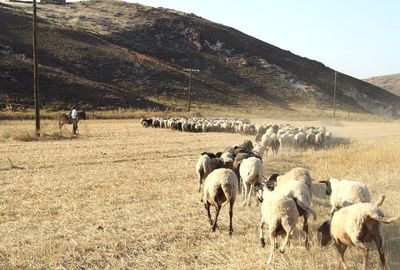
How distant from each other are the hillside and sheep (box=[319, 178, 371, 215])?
4836 centimetres

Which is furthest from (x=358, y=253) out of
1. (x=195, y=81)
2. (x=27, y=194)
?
(x=195, y=81)

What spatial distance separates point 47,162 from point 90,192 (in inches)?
239

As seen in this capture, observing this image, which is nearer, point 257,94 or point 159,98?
point 159,98

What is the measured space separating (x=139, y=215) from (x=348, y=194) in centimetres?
441

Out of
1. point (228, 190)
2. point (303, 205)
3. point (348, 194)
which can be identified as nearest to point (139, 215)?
point (228, 190)

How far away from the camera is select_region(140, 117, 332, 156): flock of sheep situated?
2089 centimetres

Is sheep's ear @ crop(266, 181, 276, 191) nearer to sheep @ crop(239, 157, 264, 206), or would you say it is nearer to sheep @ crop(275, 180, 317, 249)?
sheep @ crop(239, 157, 264, 206)

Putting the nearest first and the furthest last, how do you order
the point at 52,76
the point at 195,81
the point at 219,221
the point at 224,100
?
the point at 219,221, the point at 52,76, the point at 224,100, the point at 195,81

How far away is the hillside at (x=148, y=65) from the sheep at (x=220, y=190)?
154ft

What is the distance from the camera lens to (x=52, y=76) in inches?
2451

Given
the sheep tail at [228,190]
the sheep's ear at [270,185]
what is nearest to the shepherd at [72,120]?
the sheep's ear at [270,185]

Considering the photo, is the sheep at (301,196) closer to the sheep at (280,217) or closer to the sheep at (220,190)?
the sheep at (280,217)

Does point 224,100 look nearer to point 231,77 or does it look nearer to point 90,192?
point 231,77

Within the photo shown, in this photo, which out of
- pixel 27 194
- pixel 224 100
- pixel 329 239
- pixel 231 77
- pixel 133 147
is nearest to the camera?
pixel 329 239
